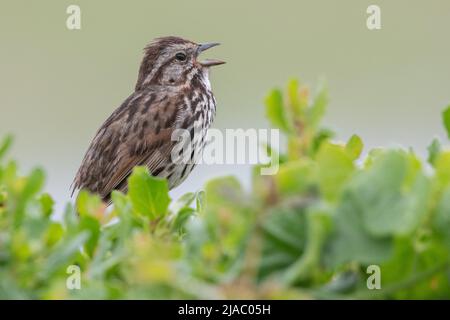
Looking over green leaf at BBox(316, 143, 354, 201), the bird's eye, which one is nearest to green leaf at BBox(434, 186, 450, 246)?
green leaf at BBox(316, 143, 354, 201)

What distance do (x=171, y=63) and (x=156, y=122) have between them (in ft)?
2.57

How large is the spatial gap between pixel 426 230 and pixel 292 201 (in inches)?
8.4

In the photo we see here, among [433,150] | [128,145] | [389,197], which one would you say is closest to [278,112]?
[433,150]

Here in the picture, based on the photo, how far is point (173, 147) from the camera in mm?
5863

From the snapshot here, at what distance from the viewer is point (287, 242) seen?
1.19m

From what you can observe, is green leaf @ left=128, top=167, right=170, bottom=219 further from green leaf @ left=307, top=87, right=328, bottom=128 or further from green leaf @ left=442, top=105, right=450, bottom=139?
green leaf @ left=442, top=105, right=450, bottom=139

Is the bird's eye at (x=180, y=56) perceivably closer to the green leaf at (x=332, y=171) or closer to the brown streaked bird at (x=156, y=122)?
the brown streaked bird at (x=156, y=122)

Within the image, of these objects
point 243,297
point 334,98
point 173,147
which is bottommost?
point 243,297

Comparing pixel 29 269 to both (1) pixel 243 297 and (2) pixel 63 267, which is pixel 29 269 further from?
(1) pixel 243 297

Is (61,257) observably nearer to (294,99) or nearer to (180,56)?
(294,99)

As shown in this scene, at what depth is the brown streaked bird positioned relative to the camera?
5652 mm

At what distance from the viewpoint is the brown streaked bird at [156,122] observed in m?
5.65

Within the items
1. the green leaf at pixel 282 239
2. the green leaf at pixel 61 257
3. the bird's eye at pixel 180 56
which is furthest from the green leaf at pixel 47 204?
the bird's eye at pixel 180 56
